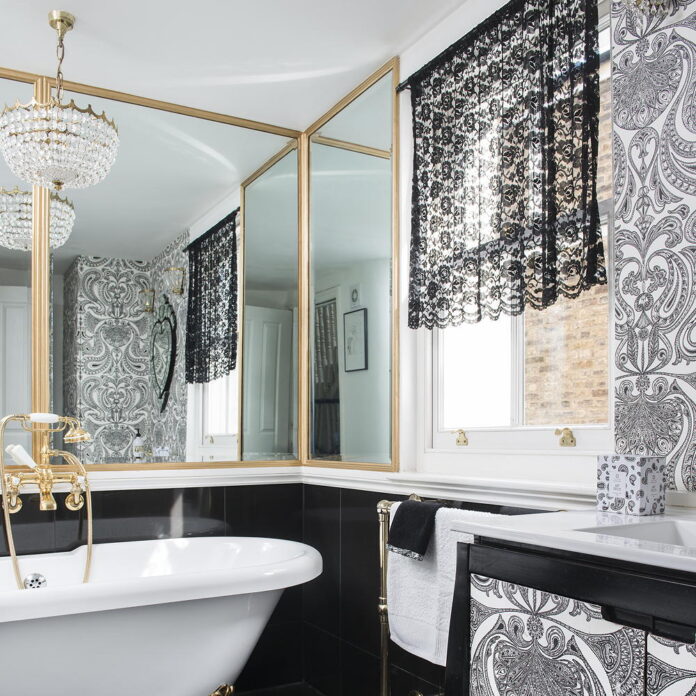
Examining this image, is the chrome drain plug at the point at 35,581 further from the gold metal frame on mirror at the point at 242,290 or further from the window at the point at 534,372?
the window at the point at 534,372

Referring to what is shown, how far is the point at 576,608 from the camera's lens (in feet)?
4.02

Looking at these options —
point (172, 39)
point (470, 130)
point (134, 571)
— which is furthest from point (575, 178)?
point (134, 571)

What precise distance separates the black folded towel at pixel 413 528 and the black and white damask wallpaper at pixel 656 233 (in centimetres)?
57

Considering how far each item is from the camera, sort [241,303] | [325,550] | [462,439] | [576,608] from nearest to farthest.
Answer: [576,608] → [462,439] → [325,550] → [241,303]

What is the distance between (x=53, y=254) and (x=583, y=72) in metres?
2.06

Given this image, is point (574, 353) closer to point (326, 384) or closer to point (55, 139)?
point (326, 384)

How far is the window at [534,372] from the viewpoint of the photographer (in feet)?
6.64

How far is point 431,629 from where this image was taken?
2.08 meters

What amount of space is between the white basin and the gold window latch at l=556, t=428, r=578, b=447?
58 cm

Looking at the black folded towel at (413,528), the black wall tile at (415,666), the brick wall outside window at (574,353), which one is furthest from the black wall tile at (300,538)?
the brick wall outside window at (574,353)

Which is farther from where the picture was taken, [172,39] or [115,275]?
[115,275]

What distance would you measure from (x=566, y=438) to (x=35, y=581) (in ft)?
6.16

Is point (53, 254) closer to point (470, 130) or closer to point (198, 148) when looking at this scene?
point (198, 148)

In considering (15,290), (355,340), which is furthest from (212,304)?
(15,290)
